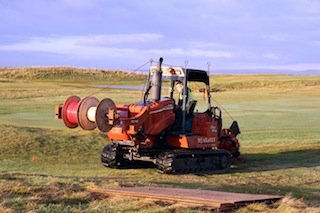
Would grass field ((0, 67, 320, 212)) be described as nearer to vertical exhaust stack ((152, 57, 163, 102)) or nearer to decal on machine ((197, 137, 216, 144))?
decal on machine ((197, 137, 216, 144))

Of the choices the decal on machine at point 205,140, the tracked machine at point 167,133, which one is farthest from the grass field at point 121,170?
the decal on machine at point 205,140

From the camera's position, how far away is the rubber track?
14773mm

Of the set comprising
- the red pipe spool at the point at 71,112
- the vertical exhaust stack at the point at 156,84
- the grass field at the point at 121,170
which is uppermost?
the vertical exhaust stack at the point at 156,84

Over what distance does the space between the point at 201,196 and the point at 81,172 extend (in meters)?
6.98

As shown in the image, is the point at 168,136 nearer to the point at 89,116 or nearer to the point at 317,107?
the point at 89,116

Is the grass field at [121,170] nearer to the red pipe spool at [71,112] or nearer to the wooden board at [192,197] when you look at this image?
the wooden board at [192,197]

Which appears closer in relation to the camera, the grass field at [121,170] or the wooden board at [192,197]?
the wooden board at [192,197]

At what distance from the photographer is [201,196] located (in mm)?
8727

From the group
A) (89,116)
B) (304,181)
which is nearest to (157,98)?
(89,116)

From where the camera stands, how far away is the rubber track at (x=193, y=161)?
582 inches

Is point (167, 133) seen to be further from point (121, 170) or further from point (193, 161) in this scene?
point (121, 170)

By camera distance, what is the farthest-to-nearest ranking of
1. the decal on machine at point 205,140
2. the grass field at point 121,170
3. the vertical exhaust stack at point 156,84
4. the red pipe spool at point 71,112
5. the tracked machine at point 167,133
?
the decal on machine at point 205,140
the vertical exhaust stack at point 156,84
the tracked machine at point 167,133
the red pipe spool at point 71,112
the grass field at point 121,170

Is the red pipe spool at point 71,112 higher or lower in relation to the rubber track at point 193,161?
higher

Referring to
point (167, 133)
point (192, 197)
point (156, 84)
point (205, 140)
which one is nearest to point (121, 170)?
point (167, 133)
